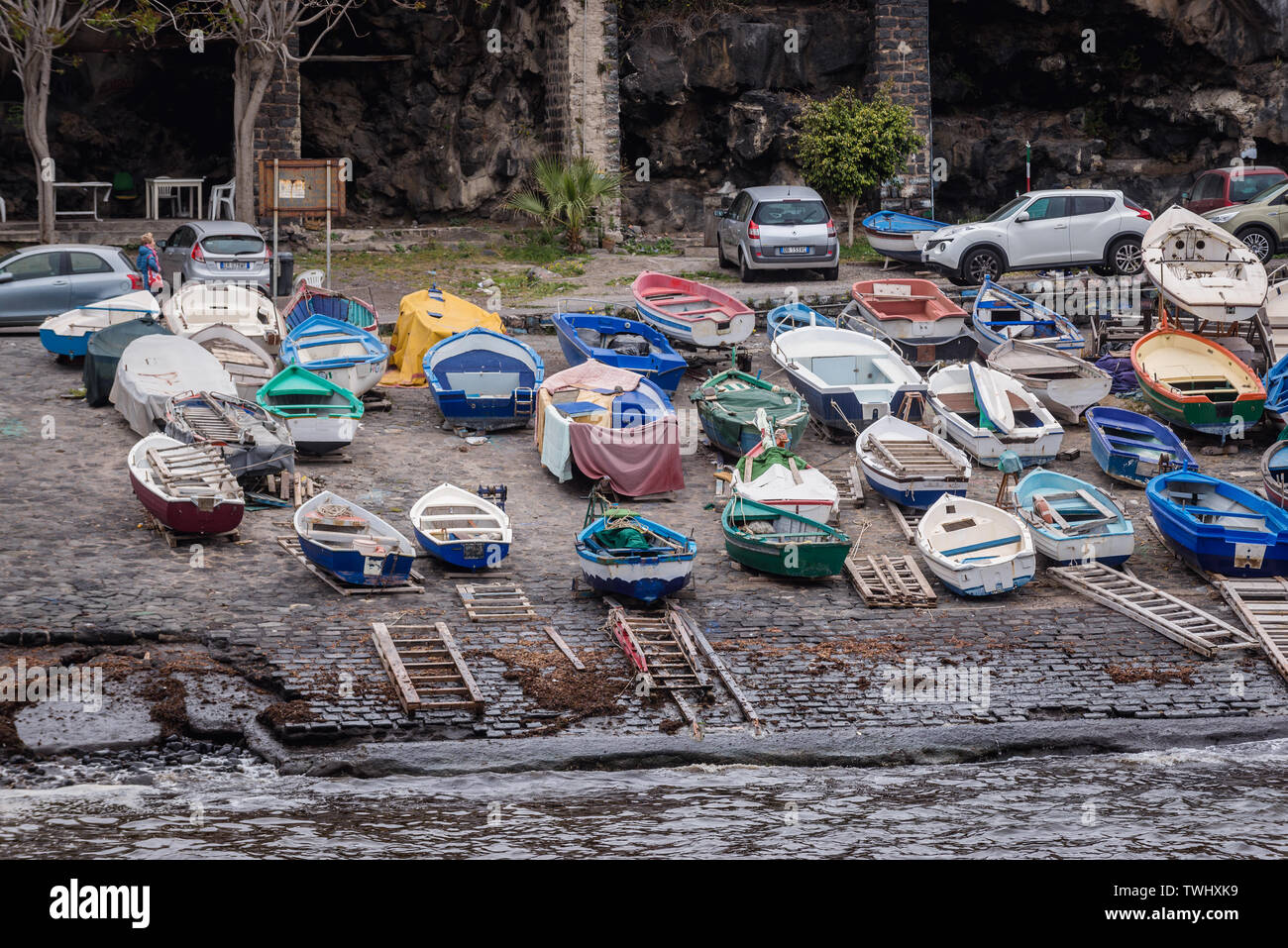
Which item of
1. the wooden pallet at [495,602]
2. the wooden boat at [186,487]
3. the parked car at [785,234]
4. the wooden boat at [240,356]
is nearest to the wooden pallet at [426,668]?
the wooden pallet at [495,602]

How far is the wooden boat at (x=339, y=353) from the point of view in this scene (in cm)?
2173

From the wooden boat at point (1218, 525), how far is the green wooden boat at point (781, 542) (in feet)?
12.8

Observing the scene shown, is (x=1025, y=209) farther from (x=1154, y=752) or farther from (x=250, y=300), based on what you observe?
(x=1154, y=752)

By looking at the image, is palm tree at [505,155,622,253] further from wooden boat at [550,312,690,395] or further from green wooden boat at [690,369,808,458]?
green wooden boat at [690,369,808,458]

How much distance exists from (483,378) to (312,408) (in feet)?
9.35

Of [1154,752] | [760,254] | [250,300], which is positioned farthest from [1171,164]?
[1154,752]

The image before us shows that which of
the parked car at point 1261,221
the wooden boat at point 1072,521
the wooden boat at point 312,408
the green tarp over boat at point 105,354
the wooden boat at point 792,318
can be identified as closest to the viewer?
the wooden boat at point 1072,521

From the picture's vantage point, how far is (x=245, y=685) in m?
13.7

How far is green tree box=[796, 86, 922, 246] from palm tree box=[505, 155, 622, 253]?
4.25 meters

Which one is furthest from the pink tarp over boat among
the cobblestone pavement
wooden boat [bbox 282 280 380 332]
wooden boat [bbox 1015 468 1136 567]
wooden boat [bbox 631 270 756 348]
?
wooden boat [bbox 282 280 380 332]

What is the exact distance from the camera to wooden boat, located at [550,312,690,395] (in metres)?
22.8

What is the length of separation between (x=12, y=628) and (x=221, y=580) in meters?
2.22

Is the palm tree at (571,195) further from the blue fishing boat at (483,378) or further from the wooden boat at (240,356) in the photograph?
the wooden boat at (240,356)

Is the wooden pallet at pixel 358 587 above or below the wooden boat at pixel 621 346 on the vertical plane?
below
